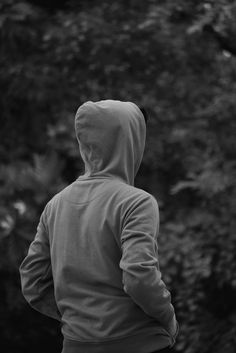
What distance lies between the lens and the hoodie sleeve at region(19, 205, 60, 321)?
8.98 feet

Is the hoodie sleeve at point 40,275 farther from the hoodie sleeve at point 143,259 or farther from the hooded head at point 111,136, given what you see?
the hoodie sleeve at point 143,259

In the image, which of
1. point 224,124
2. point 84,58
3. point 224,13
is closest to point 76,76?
point 84,58

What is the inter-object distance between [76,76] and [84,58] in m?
0.17

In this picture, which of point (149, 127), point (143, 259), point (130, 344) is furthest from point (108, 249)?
point (149, 127)

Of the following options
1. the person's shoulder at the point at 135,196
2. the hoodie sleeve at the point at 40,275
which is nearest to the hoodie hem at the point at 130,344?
the hoodie sleeve at the point at 40,275

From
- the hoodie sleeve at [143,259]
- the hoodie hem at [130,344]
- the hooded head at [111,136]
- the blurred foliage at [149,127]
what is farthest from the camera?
the blurred foliage at [149,127]

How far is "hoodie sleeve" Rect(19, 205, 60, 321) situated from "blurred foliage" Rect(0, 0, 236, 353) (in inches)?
123

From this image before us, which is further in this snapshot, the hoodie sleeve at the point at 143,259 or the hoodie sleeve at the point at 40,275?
the hoodie sleeve at the point at 40,275

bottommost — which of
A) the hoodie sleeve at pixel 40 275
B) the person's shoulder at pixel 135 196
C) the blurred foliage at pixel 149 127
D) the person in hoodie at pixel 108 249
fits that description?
the blurred foliage at pixel 149 127

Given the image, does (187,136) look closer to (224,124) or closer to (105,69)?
(224,124)

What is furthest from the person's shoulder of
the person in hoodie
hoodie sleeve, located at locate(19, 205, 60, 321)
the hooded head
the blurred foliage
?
the blurred foliage

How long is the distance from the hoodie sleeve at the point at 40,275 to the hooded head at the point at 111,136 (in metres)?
0.30

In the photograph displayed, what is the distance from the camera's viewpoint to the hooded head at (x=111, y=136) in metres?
2.61

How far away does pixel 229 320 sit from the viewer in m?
6.18
